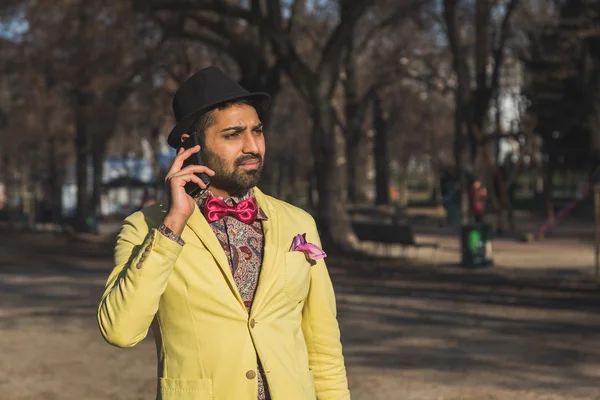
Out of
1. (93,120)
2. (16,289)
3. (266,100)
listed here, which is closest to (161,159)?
(93,120)

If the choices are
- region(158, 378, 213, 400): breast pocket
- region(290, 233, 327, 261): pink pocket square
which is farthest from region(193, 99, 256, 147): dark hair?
region(158, 378, 213, 400): breast pocket

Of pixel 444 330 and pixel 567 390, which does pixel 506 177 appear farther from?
pixel 567 390

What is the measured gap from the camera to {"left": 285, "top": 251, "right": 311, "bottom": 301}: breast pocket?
3.54 meters

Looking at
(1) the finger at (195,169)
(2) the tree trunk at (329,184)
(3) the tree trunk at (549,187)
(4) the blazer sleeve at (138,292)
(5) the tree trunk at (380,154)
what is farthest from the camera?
(5) the tree trunk at (380,154)

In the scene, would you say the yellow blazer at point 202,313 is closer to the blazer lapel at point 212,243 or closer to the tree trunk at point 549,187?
the blazer lapel at point 212,243

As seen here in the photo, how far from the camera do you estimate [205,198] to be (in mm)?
3572

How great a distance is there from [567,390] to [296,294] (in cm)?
640

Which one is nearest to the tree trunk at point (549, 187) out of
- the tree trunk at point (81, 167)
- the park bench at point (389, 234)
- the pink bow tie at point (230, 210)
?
the park bench at point (389, 234)

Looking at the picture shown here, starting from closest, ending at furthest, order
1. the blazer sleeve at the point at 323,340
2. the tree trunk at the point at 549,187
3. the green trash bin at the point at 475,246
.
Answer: the blazer sleeve at the point at 323,340 → the green trash bin at the point at 475,246 → the tree trunk at the point at 549,187

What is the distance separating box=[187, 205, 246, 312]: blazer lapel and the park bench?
66.3 ft

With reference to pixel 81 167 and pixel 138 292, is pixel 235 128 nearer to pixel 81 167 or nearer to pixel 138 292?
pixel 138 292

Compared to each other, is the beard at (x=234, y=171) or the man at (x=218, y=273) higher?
the beard at (x=234, y=171)

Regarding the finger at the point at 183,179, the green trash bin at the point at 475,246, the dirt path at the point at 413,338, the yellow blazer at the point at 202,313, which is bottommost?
the dirt path at the point at 413,338

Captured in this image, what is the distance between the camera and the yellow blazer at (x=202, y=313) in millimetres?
3340
